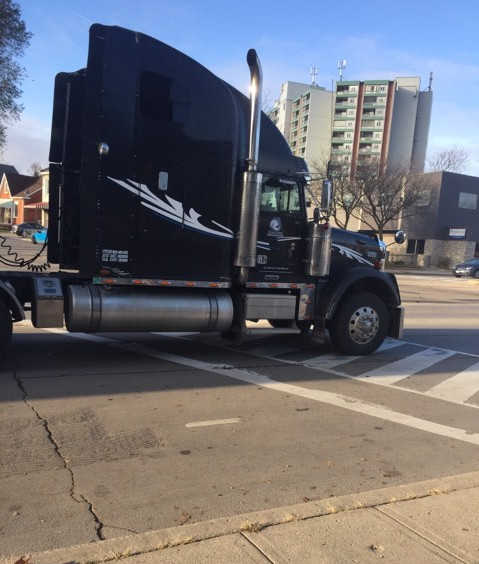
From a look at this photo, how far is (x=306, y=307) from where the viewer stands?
785 centimetres

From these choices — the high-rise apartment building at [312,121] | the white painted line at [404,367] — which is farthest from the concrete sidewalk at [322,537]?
the high-rise apartment building at [312,121]

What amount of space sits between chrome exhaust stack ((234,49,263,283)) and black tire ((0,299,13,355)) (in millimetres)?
3084

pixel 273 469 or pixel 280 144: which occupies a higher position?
pixel 280 144

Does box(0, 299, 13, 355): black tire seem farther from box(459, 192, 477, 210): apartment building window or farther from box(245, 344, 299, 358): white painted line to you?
box(459, 192, 477, 210): apartment building window

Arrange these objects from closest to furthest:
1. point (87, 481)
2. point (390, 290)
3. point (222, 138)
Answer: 1. point (87, 481)
2. point (222, 138)
3. point (390, 290)

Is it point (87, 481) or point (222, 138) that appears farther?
point (222, 138)

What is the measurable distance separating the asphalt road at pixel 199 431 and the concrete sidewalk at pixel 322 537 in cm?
27

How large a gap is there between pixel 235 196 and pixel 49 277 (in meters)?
2.77

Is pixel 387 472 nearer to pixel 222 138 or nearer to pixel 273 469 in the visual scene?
pixel 273 469

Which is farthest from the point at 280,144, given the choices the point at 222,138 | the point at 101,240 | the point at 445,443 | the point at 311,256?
the point at 445,443

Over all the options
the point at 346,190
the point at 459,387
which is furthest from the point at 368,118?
the point at 459,387

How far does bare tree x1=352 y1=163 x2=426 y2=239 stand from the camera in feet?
163

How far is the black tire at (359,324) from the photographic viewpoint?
26.4 ft

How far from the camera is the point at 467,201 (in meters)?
53.7
